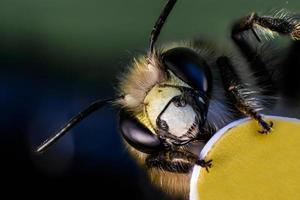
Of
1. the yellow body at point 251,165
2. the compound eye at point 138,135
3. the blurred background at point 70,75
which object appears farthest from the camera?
the blurred background at point 70,75

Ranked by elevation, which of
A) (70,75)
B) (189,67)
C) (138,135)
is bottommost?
(70,75)

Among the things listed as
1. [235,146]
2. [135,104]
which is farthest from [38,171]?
[235,146]

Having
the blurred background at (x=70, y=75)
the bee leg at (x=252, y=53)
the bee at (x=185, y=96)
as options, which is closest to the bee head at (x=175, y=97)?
the bee at (x=185, y=96)

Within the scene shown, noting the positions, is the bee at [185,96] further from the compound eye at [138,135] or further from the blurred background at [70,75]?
the blurred background at [70,75]

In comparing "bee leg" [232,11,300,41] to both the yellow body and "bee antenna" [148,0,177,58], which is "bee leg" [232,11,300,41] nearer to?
"bee antenna" [148,0,177,58]

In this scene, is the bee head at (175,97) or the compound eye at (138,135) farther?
the compound eye at (138,135)

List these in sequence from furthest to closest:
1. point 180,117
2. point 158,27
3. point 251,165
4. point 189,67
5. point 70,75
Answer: point 70,75 → point 158,27 → point 189,67 → point 180,117 → point 251,165

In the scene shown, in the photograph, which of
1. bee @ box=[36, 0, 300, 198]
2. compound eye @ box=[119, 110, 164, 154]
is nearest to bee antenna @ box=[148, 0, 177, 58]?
bee @ box=[36, 0, 300, 198]

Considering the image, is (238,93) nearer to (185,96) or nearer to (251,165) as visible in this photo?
(185,96)

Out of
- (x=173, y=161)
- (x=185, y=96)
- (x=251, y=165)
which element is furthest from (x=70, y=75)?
(x=251, y=165)
